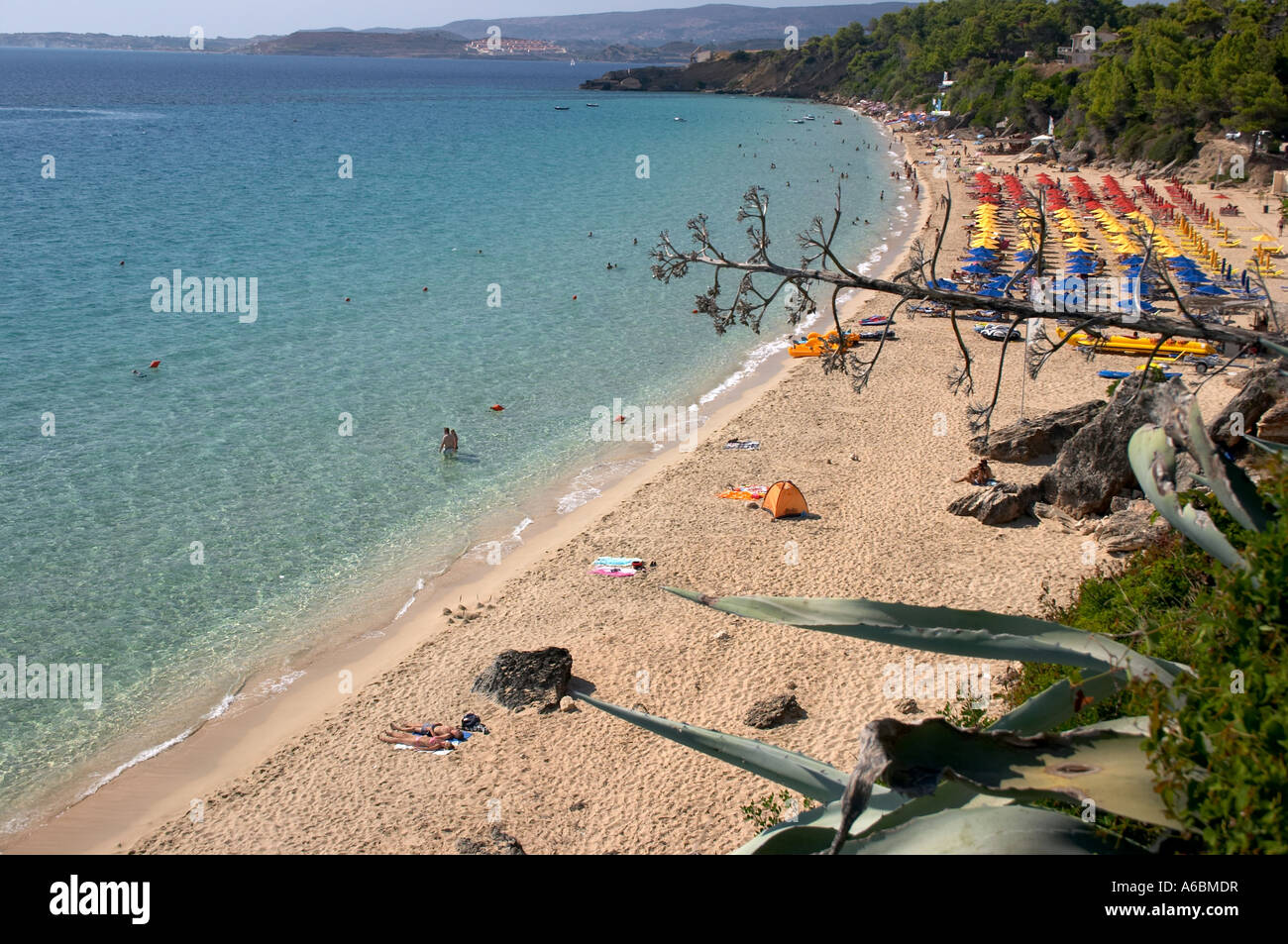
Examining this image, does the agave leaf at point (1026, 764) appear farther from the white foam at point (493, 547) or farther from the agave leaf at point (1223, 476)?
the white foam at point (493, 547)

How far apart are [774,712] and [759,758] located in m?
7.69

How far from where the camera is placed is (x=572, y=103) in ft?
506

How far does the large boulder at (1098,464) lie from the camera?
597 inches

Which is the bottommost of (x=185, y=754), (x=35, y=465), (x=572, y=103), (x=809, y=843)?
(x=185, y=754)

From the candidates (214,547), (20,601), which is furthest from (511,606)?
(20,601)

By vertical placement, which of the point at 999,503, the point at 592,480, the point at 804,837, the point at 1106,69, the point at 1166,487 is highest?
the point at 1106,69

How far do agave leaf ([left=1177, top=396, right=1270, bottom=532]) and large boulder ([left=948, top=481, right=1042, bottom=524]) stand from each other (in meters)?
12.7

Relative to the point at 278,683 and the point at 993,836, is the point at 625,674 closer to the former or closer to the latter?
the point at 278,683

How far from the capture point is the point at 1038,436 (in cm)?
1862

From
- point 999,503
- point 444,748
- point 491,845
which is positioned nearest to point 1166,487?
point 491,845

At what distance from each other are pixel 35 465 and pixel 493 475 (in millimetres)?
9861

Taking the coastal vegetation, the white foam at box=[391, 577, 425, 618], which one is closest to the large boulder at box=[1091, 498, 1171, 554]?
the white foam at box=[391, 577, 425, 618]
